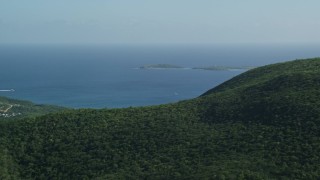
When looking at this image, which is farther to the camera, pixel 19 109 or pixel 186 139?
pixel 19 109

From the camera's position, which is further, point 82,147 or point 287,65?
point 287,65

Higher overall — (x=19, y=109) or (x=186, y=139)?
(x=186, y=139)

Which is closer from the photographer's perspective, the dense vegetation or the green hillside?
the dense vegetation

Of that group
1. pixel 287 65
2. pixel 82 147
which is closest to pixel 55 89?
pixel 287 65

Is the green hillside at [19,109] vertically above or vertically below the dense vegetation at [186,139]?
below

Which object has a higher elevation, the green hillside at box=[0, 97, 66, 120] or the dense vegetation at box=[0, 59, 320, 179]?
the dense vegetation at box=[0, 59, 320, 179]

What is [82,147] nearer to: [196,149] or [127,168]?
[127,168]

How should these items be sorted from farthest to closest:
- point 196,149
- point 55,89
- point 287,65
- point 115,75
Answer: point 115,75
point 55,89
point 287,65
point 196,149

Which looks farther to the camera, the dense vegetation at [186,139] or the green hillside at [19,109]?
the green hillside at [19,109]
